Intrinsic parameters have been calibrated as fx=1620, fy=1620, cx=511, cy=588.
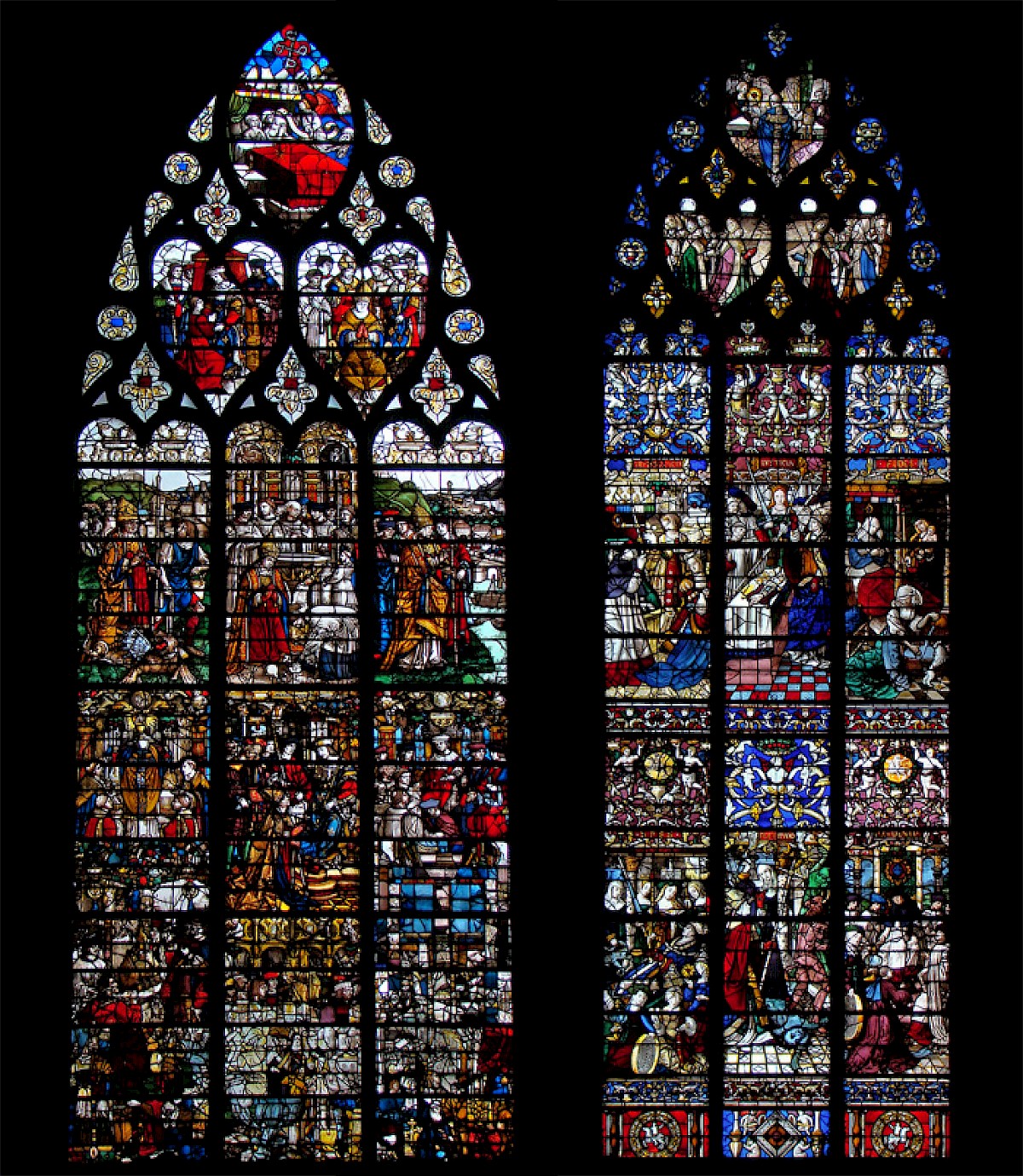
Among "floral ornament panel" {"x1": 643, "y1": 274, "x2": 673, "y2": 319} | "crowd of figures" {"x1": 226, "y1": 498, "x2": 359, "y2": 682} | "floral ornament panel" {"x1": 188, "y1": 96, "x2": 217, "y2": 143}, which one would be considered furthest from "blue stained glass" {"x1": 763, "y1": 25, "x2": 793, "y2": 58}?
"crowd of figures" {"x1": 226, "y1": 498, "x2": 359, "y2": 682}

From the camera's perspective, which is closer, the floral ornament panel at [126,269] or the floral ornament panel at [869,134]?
the floral ornament panel at [126,269]

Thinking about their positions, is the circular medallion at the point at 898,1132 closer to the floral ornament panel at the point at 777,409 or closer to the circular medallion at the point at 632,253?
the floral ornament panel at the point at 777,409

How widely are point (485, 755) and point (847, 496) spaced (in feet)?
7.10

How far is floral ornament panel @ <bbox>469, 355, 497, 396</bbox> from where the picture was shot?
7945mm

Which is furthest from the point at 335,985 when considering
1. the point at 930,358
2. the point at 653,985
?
the point at 930,358

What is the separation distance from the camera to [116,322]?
7953mm

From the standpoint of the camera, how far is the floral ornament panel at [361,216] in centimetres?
805

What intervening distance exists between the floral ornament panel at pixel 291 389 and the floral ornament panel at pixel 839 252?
2478mm

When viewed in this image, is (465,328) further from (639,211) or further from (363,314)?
(639,211)

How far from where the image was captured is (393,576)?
7848 millimetres

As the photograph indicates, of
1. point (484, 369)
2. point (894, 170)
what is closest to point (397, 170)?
point (484, 369)

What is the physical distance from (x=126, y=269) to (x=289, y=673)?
2153mm

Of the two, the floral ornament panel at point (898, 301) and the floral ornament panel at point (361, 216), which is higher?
the floral ornament panel at point (361, 216)

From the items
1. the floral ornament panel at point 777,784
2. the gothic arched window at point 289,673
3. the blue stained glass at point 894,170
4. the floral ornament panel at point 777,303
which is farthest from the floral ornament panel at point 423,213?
the floral ornament panel at point 777,784
